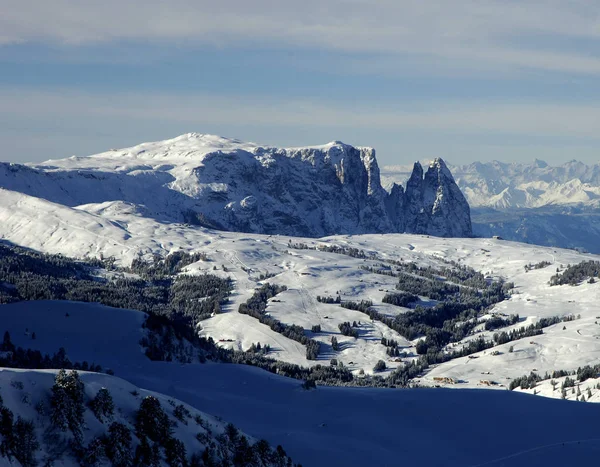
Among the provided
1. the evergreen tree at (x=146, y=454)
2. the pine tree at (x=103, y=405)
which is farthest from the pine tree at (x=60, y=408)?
the evergreen tree at (x=146, y=454)

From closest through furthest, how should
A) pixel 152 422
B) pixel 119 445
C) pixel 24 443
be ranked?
pixel 24 443 < pixel 119 445 < pixel 152 422

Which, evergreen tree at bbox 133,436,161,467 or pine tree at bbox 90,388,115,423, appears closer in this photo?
evergreen tree at bbox 133,436,161,467

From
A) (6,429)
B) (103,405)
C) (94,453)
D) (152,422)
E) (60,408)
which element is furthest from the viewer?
(152,422)

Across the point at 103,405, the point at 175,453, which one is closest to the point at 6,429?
the point at 103,405

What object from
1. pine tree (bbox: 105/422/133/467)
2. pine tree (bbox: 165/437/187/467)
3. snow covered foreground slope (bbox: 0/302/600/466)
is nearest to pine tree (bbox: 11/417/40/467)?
pine tree (bbox: 105/422/133/467)

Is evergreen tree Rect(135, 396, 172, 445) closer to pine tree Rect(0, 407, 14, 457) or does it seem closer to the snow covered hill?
the snow covered hill

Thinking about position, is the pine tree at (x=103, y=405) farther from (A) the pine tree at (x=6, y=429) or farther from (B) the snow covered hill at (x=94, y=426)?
(A) the pine tree at (x=6, y=429)

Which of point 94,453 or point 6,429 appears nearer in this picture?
point 6,429

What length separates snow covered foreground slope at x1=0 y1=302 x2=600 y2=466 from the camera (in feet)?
314

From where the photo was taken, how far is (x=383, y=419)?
10856 cm

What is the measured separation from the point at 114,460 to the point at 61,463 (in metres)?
5.05

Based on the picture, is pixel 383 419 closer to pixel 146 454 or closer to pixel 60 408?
pixel 146 454

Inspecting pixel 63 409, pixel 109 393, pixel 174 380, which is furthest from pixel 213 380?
pixel 63 409

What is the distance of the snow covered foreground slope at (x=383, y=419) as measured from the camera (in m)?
95.6
